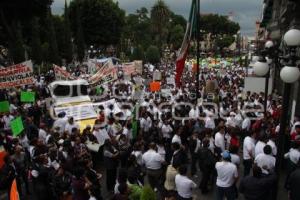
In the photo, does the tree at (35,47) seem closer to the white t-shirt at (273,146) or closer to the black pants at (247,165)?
the black pants at (247,165)

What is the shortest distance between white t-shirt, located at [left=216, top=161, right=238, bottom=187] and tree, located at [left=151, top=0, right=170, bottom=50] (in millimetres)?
81860

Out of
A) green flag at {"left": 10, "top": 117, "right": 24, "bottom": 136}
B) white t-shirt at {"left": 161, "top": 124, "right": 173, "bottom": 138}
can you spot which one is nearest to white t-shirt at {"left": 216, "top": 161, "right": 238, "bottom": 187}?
white t-shirt at {"left": 161, "top": 124, "right": 173, "bottom": 138}

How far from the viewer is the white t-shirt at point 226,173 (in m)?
9.26

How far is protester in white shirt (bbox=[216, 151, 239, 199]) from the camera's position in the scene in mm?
9258

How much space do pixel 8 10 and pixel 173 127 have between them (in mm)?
24757

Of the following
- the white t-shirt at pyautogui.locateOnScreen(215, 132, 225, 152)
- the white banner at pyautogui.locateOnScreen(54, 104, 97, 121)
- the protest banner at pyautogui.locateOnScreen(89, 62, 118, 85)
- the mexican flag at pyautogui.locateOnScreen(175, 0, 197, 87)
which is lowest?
the white banner at pyautogui.locateOnScreen(54, 104, 97, 121)

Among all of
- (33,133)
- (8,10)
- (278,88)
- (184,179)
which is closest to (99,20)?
(8,10)

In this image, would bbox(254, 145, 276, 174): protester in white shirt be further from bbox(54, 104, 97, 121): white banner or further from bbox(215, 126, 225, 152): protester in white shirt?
bbox(54, 104, 97, 121): white banner

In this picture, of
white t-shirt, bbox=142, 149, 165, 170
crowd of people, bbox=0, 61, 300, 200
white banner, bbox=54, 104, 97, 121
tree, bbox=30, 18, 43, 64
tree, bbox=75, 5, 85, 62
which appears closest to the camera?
crowd of people, bbox=0, 61, 300, 200

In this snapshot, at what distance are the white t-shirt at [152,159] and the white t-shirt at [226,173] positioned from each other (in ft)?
5.23

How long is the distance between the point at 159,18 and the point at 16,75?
75.2 metres

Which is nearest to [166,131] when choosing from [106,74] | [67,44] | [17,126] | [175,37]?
[17,126]

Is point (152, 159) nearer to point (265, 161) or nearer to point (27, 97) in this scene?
point (265, 161)

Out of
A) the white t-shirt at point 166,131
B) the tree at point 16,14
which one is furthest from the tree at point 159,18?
the white t-shirt at point 166,131
